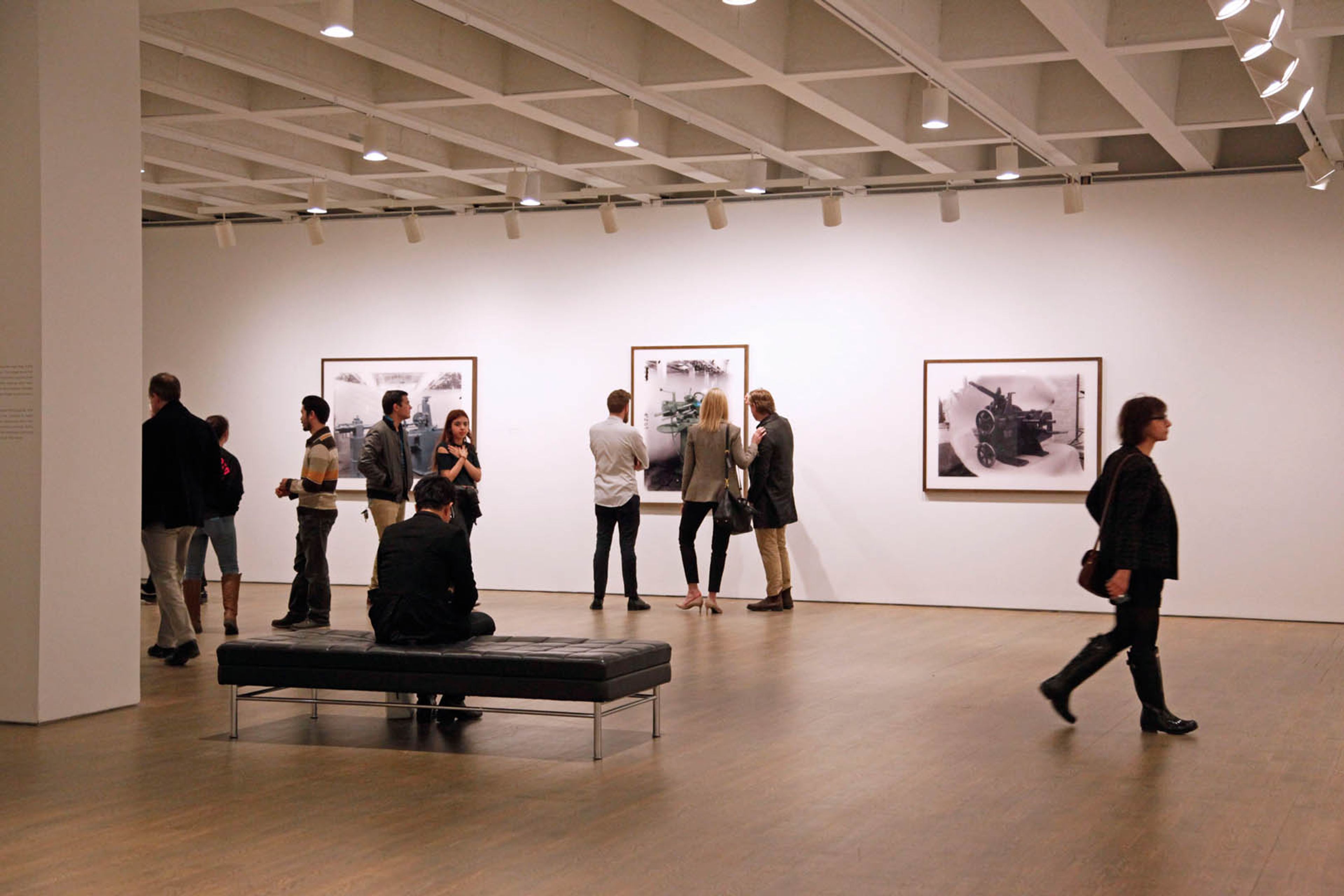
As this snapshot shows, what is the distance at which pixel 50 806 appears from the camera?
5645mm

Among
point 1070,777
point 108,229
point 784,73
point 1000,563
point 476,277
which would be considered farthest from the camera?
point 476,277

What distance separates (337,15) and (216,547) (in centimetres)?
547

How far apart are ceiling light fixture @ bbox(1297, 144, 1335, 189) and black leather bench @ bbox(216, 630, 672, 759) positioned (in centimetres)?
642

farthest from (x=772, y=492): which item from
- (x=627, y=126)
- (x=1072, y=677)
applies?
(x=1072, y=677)

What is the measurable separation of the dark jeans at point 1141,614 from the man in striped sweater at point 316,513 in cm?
616

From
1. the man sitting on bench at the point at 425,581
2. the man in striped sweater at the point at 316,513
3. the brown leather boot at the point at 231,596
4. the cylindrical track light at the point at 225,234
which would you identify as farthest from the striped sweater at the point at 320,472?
the man sitting on bench at the point at 425,581

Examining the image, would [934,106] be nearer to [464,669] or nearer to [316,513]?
[464,669]

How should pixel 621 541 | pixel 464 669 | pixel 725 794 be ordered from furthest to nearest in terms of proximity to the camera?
pixel 621 541 → pixel 464 669 → pixel 725 794

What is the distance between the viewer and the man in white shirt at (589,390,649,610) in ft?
43.4

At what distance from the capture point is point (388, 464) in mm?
11469

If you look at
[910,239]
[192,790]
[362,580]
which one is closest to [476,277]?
[362,580]

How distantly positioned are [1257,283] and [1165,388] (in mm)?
1121

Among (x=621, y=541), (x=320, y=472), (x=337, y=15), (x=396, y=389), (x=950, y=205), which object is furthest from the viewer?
(x=396, y=389)

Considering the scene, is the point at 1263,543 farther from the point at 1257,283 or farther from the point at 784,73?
the point at 784,73
